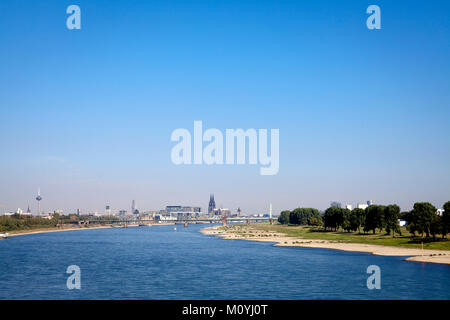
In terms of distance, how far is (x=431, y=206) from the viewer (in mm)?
126062

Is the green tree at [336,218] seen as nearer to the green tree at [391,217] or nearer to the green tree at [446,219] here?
the green tree at [391,217]

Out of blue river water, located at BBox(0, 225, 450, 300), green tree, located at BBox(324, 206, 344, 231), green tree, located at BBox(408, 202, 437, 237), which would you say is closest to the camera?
blue river water, located at BBox(0, 225, 450, 300)

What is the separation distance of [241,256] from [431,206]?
206 feet

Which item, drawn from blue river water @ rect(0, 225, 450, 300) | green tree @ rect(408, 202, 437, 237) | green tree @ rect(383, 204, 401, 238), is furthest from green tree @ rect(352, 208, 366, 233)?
blue river water @ rect(0, 225, 450, 300)

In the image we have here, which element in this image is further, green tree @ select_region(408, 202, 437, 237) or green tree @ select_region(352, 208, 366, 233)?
green tree @ select_region(352, 208, 366, 233)

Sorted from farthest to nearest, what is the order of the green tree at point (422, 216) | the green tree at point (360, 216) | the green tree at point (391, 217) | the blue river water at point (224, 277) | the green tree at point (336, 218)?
the green tree at point (336, 218)
the green tree at point (360, 216)
the green tree at point (391, 217)
the green tree at point (422, 216)
the blue river water at point (224, 277)

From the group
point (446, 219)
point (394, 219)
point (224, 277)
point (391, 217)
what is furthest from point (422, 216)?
point (224, 277)

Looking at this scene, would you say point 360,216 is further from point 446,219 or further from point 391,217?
point 446,219

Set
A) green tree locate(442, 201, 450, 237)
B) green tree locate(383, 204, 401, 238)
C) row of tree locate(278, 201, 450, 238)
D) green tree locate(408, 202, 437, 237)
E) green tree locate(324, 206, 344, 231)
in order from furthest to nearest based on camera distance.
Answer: green tree locate(324, 206, 344, 231) < green tree locate(383, 204, 401, 238) < green tree locate(408, 202, 437, 237) < row of tree locate(278, 201, 450, 238) < green tree locate(442, 201, 450, 237)

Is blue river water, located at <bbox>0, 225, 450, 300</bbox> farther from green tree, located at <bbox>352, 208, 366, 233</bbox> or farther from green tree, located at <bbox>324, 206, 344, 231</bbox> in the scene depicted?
green tree, located at <bbox>324, 206, 344, 231</bbox>

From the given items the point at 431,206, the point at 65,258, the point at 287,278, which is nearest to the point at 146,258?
the point at 65,258

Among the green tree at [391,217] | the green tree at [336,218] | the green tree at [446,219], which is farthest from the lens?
the green tree at [336,218]

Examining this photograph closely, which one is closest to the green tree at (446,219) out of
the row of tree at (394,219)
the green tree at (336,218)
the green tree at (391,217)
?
the row of tree at (394,219)
